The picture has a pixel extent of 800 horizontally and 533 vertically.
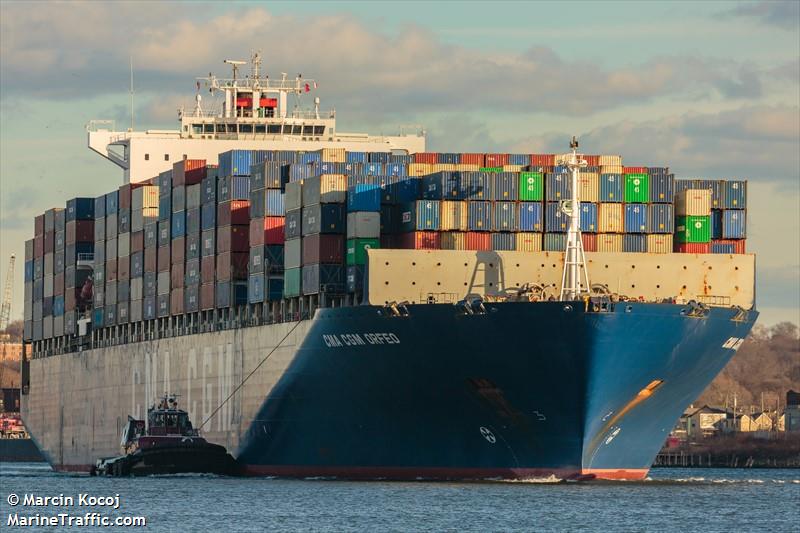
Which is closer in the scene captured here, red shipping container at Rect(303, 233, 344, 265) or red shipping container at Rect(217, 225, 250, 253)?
red shipping container at Rect(303, 233, 344, 265)

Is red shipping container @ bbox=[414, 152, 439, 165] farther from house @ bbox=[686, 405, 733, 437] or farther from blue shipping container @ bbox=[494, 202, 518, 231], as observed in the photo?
house @ bbox=[686, 405, 733, 437]

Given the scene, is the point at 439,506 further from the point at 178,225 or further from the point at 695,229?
the point at 178,225

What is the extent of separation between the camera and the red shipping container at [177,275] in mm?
86062

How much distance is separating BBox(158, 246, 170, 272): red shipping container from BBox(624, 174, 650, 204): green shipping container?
24518mm

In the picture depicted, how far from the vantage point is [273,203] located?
7738 cm

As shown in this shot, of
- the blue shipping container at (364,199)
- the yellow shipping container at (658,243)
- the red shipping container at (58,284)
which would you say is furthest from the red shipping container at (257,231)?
the red shipping container at (58,284)

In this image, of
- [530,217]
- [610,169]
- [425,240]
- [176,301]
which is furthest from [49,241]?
[530,217]

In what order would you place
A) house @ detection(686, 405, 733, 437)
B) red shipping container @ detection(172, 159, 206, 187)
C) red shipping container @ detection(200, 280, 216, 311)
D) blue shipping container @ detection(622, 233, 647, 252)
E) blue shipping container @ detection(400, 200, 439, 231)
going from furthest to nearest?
house @ detection(686, 405, 733, 437) → red shipping container @ detection(172, 159, 206, 187) → red shipping container @ detection(200, 280, 216, 311) → blue shipping container @ detection(622, 233, 647, 252) → blue shipping container @ detection(400, 200, 439, 231)

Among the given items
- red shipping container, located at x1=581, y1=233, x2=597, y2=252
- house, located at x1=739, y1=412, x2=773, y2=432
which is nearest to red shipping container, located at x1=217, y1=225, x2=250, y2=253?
red shipping container, located at x1=581, y1=233, x2=597, y2=252

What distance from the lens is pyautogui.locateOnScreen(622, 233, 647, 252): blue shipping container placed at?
71188mm

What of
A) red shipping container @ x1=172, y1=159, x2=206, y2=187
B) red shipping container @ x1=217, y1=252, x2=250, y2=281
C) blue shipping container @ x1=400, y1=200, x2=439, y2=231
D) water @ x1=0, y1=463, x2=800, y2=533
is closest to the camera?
water @ x1=0, y1=463, x2=800, y2=533

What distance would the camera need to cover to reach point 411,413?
6962 centimetres

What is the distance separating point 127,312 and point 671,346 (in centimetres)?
3458

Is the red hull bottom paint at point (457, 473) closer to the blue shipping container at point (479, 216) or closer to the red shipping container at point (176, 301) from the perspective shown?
the blue shipping container at point (479, 216)
